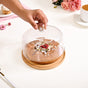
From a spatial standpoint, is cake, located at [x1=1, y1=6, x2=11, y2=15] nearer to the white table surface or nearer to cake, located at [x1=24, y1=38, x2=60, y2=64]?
the white table surface

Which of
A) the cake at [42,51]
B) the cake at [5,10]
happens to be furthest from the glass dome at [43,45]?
the cake at [5,10]

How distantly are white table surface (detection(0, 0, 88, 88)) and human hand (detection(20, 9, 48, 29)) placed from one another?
0.16m

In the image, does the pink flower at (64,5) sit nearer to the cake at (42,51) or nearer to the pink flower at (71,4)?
the pink flower at (71,4)

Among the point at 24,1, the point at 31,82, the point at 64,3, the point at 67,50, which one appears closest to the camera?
the point at 31,82

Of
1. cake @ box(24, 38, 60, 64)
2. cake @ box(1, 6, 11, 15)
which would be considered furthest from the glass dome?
cake @ box(1, 6, 11, 15)

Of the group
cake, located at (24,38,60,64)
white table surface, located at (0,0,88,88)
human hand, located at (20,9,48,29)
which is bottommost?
white table surface, located at (0,0,88,88)

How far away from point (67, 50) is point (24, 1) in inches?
26.4

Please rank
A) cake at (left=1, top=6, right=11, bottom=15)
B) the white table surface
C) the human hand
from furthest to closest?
Answer: cake at (left=1, top=6, right=11, bottom=15) < the human hand < the white table surface

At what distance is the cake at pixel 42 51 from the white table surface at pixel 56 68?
5 centimetres

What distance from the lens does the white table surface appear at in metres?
0.81

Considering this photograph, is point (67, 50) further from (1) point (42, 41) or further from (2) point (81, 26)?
(2) point (81, 26)

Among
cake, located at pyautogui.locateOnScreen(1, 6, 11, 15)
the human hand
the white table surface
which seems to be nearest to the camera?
the white table surface

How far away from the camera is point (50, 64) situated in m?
0.88

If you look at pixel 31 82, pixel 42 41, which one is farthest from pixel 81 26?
pixel 31 82
